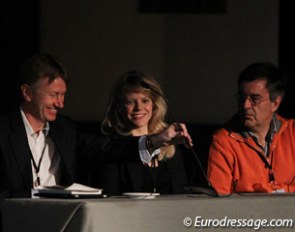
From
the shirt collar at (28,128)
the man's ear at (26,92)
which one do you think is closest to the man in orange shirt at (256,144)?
the shirt collar at (28,128)

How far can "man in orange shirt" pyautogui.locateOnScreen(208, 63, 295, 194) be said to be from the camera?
239 inches

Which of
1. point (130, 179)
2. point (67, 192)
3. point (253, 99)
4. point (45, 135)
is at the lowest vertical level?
point (130, 179)

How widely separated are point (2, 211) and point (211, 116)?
3.75 m

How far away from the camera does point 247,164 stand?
612 cm

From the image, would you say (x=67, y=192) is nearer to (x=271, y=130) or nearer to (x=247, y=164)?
(x=247, y=164)

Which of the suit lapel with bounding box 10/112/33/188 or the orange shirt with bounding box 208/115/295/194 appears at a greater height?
the suit lapel with bounding box 10/112/33/188

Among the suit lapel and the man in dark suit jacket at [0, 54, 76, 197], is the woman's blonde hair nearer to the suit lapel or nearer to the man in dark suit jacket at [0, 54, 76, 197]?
the man in dark suit jacket at [0, 54, 76, 197]

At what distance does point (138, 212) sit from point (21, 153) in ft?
3.49

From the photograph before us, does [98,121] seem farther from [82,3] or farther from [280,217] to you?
[280,217]

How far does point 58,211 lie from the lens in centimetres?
472

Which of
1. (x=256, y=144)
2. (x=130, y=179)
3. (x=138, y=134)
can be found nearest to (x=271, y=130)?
(x=256, y=144)

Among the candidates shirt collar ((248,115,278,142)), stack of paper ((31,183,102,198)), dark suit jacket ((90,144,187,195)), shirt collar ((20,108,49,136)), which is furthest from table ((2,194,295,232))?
shirt collar ((248,115,278,142))

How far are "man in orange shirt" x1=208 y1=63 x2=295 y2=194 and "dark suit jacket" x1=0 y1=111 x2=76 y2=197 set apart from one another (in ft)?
2.43

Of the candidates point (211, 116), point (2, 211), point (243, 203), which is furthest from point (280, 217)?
point (211, 116)
